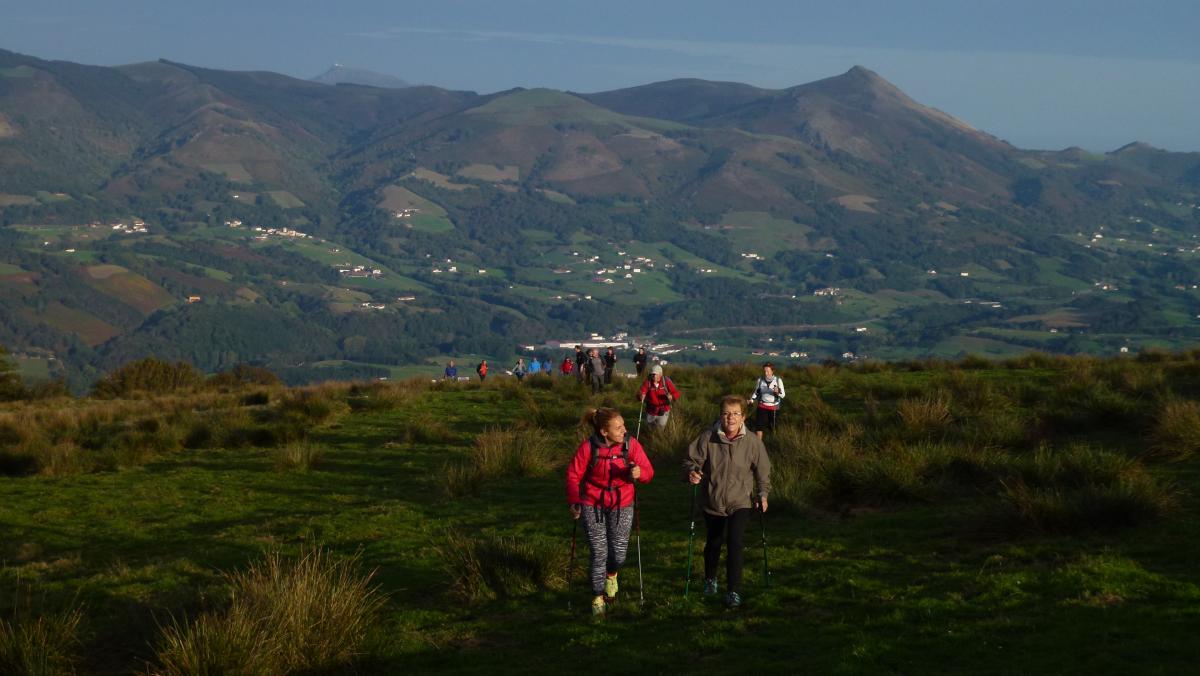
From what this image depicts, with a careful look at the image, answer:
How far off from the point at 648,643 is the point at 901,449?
7.44m

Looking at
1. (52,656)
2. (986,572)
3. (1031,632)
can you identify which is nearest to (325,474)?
(52,656)

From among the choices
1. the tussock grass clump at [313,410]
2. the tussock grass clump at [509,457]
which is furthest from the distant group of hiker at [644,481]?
the tussock grass clump at [313,410]

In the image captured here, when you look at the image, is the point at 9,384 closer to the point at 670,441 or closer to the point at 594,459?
the point at 670,441

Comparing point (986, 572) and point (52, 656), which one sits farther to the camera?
point (986, 572)

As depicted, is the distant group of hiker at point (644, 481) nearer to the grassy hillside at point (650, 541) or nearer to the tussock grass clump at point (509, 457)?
the grassy hillside at point (650, 541)

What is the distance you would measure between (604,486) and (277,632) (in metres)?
2.83

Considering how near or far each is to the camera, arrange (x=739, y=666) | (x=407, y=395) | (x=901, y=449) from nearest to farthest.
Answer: (x=739, y=666)
(x=901, y=449)
(x=407, y=395)

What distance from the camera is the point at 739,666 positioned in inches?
305

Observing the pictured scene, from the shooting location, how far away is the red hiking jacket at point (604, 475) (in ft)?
30.3

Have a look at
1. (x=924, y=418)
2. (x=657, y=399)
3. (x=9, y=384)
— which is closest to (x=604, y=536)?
(x=657, y=399)

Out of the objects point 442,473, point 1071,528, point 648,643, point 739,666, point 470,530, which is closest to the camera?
point 739,666

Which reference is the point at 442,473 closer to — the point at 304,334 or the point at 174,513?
the point at 174,513

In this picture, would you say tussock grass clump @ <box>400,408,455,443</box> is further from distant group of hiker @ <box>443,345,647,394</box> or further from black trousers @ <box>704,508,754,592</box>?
black trousers @ <box>704,508,754,592</box>

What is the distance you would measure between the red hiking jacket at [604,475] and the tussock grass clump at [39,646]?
3907 millimetres
